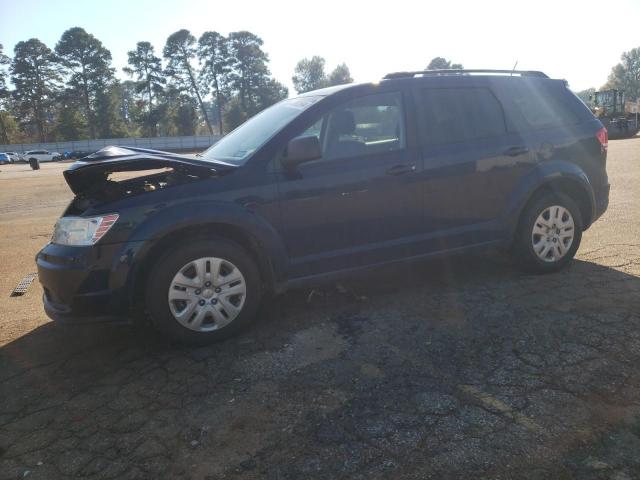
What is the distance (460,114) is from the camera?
14.4ft

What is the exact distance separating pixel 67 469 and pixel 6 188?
1894 cm

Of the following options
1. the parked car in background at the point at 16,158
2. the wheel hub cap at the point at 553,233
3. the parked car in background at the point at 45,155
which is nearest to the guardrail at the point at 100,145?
the parked car in background at the point at 45,155

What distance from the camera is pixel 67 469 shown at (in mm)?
2328

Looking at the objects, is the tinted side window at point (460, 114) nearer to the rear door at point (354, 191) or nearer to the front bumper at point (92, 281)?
the rear door at point (354, 191)

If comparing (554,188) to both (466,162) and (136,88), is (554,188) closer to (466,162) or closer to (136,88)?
(466,162)

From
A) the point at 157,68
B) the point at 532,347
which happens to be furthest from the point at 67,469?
the point at 157,68

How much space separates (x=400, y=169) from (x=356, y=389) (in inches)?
75.2

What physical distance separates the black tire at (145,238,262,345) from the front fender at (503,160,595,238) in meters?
2.43

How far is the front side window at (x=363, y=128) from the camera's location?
3914 millimetres

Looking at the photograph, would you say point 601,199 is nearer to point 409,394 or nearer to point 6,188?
point 409,394

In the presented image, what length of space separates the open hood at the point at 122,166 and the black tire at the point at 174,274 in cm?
54

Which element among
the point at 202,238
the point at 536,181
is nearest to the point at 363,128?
the point at 202,238

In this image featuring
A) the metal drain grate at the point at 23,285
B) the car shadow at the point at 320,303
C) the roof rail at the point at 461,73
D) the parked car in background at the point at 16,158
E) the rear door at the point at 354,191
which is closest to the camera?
the car shadow at the point at 320,303

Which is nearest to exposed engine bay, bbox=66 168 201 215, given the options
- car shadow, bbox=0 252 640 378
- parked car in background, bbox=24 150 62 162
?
car shadow, bbox=0 252 640 378
